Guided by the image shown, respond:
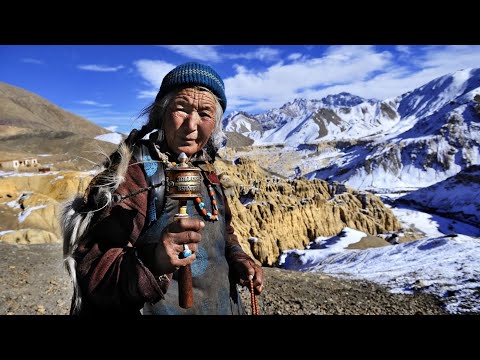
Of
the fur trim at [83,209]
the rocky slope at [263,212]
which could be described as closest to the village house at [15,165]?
the rocky slope at [263,212]

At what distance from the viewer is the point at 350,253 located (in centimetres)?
1291

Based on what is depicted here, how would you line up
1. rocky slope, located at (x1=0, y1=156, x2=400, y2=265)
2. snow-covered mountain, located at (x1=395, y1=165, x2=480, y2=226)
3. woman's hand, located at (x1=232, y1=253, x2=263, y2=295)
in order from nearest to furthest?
woman's hand, located at (x1=232, y1=253, x2=263, y2=295) → rocky slope, located at (x1=0, y1=156, x2=400, y2=265) → snow-covered mountain, located at (x1=395, y1=165, x2=480, y2=226)

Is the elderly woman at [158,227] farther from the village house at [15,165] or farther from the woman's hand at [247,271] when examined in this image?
the village house at [15,165]

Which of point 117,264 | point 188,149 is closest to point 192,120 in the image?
point 188,149

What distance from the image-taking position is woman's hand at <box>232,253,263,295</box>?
1779mm

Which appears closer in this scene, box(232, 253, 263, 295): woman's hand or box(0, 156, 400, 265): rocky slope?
box(232, 253, 263, 295): woman's hand

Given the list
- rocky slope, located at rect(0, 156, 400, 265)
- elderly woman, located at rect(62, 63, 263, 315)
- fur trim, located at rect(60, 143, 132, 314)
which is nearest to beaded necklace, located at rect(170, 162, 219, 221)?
elderly woman, located at rect(62, 63, 263, 315)

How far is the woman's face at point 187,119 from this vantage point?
64.6 inches

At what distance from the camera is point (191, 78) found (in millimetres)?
1620

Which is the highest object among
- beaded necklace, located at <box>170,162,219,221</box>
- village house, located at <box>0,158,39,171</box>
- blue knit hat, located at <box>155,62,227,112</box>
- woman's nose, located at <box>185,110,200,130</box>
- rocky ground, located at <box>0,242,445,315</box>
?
village house, located at <box>0,158,39,171</box>

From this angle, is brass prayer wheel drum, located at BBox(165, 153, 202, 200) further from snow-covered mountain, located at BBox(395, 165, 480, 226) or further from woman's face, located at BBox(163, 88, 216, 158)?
snow-covered mountain, located at BBox(395, 165, 480, 226)

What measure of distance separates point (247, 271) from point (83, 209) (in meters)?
0.81

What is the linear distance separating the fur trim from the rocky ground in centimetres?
465
